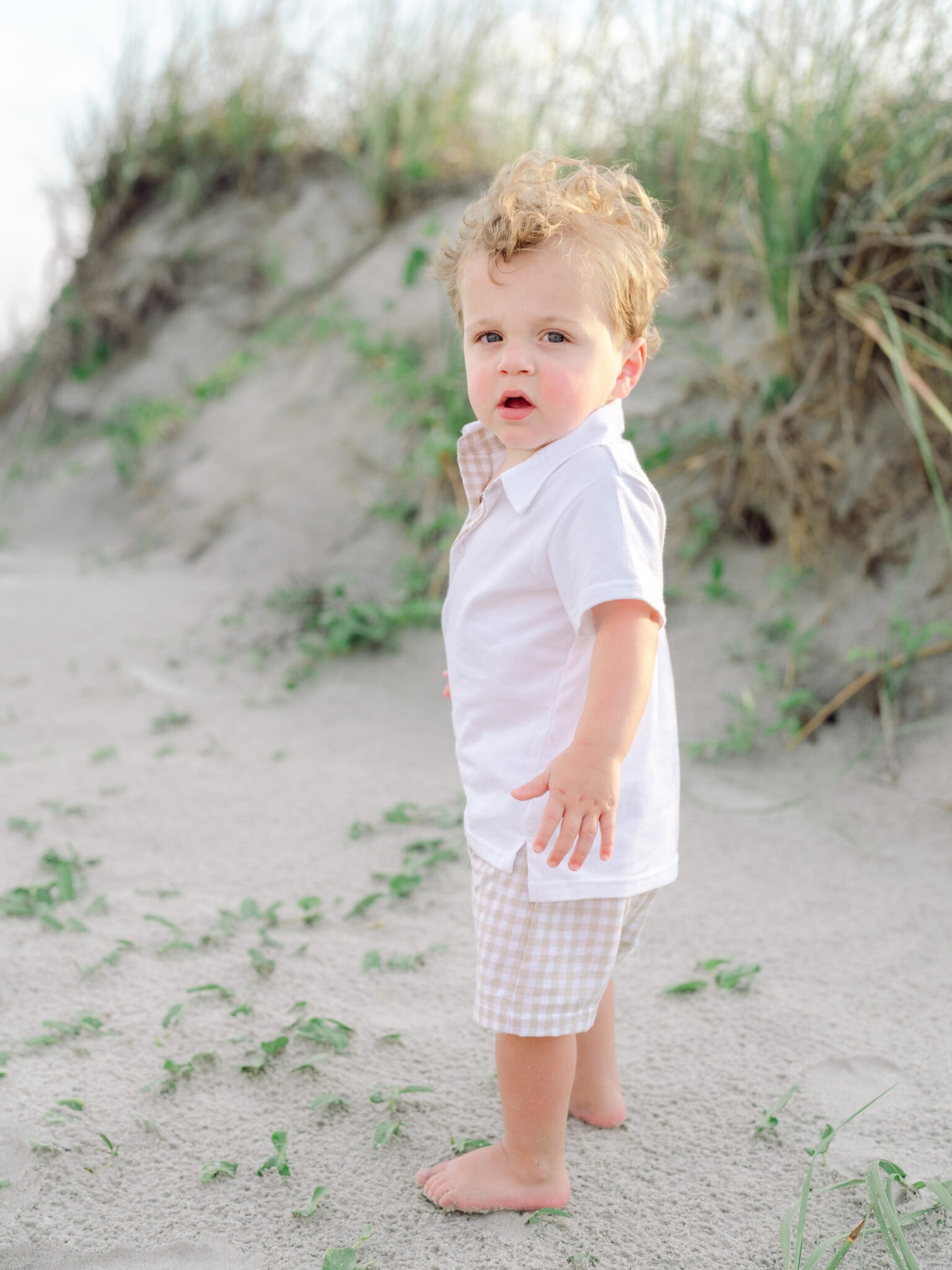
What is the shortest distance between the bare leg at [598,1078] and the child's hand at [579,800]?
1.47 feet

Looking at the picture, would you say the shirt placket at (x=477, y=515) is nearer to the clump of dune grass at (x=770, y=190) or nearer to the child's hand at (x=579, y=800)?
the child's hand at (x=579, y=800)

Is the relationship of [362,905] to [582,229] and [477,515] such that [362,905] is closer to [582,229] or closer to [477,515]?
[477,515]

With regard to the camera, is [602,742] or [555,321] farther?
[555,321]

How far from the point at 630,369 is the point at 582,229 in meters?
0.22

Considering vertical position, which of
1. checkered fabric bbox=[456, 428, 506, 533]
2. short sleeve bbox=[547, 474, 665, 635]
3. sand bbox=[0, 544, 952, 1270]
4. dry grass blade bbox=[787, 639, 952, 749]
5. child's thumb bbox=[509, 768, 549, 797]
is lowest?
sand bbox=[0, 544, 952, 1270]

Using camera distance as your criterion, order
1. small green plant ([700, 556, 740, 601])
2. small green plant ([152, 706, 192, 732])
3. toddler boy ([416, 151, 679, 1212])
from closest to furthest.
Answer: toddler boy ([416, 151, 679, 1212])
small green plant ([152, 706, 192, 732])
small green plant ([700, 556, 740, 601])

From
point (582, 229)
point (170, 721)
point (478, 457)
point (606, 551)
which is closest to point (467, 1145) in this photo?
point (606, 551)

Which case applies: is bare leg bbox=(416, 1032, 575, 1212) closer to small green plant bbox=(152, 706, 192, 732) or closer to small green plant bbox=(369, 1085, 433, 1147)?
small green plant bbox=(369, 1085, 433, 1147)

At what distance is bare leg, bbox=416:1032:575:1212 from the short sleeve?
0.54 m

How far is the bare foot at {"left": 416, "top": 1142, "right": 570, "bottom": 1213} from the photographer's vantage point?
4.69 feet

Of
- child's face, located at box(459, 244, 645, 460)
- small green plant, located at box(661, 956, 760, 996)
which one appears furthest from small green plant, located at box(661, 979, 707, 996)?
child's face, located at box(459, 244, 645, 460)

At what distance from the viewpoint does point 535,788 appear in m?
1.29

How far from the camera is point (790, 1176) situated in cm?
148

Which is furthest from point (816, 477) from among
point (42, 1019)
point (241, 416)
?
point (241, 416)
